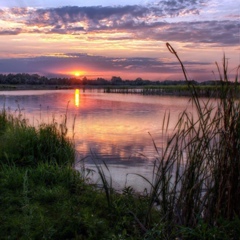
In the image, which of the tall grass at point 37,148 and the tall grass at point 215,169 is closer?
the tall grass at point 215,169

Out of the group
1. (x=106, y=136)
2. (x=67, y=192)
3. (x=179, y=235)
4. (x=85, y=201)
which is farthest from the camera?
(x=106, y=136)

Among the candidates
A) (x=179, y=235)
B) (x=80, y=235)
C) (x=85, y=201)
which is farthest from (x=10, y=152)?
(x=179, y=235)

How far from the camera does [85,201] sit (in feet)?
16.5

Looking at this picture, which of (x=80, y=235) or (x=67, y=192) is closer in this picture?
(x=80, y=235)

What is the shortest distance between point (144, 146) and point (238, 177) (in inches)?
312

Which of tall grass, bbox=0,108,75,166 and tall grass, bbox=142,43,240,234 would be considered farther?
tall grass, bbox=0,108,75,166

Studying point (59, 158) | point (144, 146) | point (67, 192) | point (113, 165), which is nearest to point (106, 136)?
point (144, 146)

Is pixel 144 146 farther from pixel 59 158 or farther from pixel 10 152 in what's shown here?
pixel 10 152

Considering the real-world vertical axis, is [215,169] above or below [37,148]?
above

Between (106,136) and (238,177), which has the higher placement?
(238,177)

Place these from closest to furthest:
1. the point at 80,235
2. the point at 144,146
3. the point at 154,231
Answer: the point at 154,231
the point at 80,235
the point at 144,146

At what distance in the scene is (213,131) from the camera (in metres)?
3.72

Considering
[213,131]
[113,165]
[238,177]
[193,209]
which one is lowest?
[113,165]

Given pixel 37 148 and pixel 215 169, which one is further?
pixel 37 148
